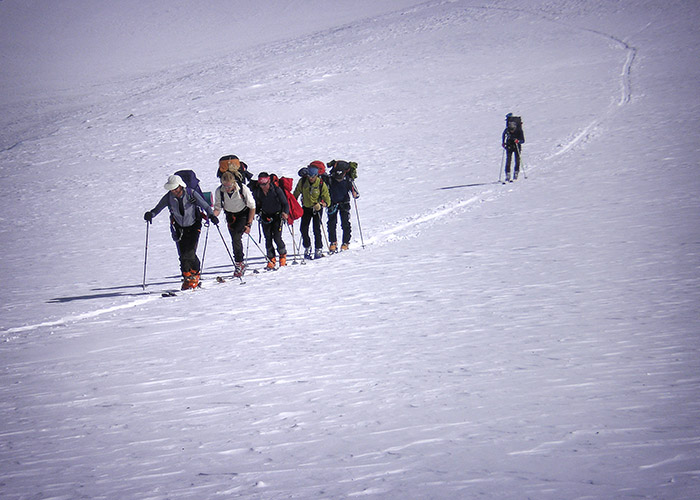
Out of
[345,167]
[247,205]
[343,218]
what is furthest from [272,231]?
[345,167]

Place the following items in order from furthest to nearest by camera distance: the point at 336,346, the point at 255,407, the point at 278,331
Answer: the point at 278,331 → the point at 336,346 → the point at 255,407

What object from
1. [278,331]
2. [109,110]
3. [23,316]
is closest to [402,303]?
[278,331]

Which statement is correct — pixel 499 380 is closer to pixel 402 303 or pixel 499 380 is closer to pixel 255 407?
pixel 255 407

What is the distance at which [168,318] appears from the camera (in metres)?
7.15

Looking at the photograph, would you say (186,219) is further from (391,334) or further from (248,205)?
(391,334)

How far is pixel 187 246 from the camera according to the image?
29.3ft

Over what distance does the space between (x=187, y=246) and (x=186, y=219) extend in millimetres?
365

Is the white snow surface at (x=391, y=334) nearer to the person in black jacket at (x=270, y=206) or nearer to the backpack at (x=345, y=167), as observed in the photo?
the person in black jacket at (x=270, y=206)

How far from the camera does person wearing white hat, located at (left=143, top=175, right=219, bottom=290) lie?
883cm

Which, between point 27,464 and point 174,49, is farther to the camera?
point 174,49


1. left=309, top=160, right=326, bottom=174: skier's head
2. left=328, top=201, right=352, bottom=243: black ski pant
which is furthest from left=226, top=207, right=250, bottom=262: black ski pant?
left=328, top=201, right=352, bottom=243: black ski pant

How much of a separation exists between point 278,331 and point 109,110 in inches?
1310

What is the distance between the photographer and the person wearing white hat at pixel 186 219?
29.0 feet

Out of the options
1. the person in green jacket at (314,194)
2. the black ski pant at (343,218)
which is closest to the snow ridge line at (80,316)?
the person in green jacket at (314,194)
